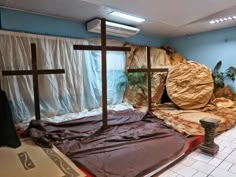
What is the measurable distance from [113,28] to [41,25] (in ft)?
4.56

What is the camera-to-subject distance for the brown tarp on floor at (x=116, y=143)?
187 centimetres

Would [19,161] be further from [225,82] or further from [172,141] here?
[225,82]

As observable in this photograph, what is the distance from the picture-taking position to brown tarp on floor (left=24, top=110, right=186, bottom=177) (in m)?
1.87

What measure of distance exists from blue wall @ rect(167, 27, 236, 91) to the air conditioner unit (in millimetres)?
2001

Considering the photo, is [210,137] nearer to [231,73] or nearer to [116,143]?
[116,143]

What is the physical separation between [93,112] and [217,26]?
3.53 m

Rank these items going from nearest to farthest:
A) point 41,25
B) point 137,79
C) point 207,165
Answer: point 207,165
point 41,25
point 137,79

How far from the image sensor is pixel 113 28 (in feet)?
12.8

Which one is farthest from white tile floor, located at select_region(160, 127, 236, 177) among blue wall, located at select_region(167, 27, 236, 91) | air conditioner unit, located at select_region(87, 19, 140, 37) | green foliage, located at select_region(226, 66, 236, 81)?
blue wall, located at select_region(167, 27, 236, 91)

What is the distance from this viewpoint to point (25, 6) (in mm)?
2943

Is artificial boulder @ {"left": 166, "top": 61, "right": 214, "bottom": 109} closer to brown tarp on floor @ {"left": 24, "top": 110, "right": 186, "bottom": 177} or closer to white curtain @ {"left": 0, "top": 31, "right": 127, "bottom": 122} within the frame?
brown tarp on floor @ {"left": 24, "top": 110, "right": 186, "bottom": 177}

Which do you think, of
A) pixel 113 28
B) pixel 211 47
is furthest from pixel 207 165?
pixel 211 47

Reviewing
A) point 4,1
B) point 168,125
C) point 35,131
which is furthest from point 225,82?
point 4,1

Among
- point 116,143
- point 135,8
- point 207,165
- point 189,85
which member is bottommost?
point 207,165
